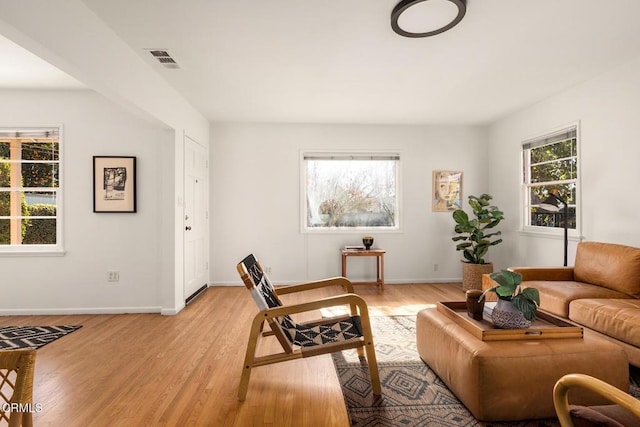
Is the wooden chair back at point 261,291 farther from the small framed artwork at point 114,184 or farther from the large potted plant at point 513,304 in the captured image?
the small framed artwork at point 114,184

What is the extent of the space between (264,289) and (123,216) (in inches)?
98.9

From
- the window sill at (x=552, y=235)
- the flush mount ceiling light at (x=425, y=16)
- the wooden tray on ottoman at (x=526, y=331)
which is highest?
the flush mount ceiling light at (x=425, y=16)

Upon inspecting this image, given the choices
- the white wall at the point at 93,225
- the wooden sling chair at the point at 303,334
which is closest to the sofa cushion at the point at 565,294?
the wooden sling chair at the point at 303,334

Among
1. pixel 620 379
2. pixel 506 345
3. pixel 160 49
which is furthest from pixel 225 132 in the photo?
pixel 620 379

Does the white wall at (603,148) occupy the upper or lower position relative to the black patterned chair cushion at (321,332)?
upper

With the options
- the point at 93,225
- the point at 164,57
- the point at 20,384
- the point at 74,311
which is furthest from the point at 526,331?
the point at 74,311

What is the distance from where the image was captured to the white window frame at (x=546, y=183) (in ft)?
12.7

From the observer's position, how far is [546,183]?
4.45 m

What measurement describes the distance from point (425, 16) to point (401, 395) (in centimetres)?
259

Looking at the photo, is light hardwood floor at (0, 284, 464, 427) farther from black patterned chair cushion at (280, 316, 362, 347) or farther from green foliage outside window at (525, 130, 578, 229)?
green foliage outside window at (525, 130, 578, 229)

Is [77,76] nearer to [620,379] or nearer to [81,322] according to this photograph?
[81,322]

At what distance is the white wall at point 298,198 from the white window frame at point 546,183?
86 centimetres

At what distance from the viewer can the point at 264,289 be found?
2395 millimetres

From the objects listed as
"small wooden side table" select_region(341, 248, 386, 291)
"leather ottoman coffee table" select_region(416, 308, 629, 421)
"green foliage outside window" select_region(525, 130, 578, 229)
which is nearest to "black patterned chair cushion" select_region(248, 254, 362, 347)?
"leather ottoman coffee table" select_region(416, 308, 629, 421)
